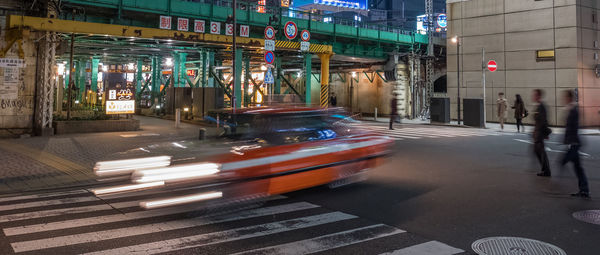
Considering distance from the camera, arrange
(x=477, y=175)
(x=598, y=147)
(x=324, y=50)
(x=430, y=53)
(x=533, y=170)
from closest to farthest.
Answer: (x=477, y=175) < (x=533, y=170) < (x=598, y=147) < (x=324, y=50) < (x=430, y=53)

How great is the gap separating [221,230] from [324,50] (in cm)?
2434

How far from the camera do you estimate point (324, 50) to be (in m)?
28.7

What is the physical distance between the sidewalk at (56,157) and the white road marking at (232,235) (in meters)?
2.13

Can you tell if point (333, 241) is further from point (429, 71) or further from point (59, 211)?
point (429, 71)

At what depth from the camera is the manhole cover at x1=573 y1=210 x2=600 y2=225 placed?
19.2 feet

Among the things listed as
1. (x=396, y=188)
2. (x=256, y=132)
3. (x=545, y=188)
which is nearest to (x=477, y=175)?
(x=545, y=188)

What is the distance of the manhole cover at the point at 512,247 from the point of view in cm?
458

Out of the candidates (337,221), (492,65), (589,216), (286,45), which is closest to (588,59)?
(492,65)

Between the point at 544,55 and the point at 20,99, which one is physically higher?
the point at 544,55

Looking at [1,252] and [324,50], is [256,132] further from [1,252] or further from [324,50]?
[324,50]

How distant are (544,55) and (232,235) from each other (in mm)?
27050

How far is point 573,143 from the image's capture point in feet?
24.1

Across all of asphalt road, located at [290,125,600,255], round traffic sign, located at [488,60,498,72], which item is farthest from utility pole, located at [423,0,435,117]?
asphalt road, located at [290,125,600,255]

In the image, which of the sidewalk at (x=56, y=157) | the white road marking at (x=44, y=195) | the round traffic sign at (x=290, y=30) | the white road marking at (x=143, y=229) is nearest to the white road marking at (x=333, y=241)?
the white road marking at (x=143, y=229)
